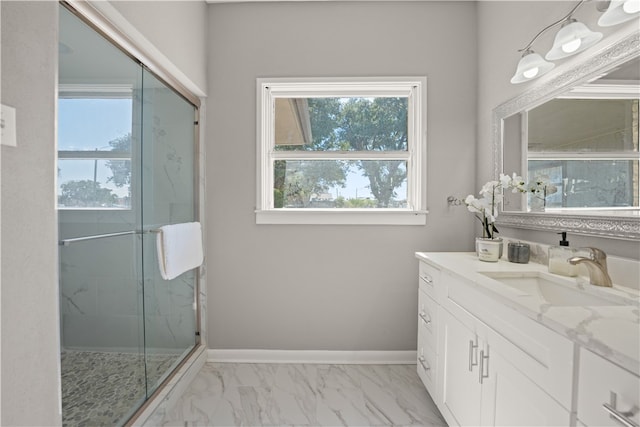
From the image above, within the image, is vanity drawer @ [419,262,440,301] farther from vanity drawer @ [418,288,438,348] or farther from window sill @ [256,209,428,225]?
window sill @ [256,209,428,225]

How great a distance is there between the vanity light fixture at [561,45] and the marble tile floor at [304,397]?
1.91 metres

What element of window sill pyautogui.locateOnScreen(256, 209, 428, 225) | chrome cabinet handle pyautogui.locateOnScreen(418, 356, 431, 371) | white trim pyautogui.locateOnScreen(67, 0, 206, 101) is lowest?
chrome cabinet handle pyautogui.locateOnScreen(418, 356, 431, 371)

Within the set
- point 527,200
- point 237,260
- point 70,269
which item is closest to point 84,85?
point 70,269

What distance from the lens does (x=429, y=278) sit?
1.79 m

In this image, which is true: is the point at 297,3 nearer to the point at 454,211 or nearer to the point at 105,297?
the point at 454,211

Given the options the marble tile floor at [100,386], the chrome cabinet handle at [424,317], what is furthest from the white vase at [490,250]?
the marble tile floor at [100,386]

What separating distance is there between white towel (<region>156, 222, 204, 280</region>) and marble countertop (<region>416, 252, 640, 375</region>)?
1.48 metres

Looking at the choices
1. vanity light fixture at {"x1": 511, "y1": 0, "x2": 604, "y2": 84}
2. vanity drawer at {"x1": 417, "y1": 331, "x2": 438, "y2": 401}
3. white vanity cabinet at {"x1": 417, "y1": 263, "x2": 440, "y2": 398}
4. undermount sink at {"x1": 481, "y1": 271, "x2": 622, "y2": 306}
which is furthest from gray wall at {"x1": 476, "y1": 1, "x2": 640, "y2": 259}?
vanity drawer at {"x1": 417, "y1": 331, "x2": 438, "y2": 401}

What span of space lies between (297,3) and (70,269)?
7.19 feet

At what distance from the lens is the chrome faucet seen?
3.74 ft

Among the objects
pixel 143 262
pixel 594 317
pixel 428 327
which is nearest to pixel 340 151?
pixel 428 327

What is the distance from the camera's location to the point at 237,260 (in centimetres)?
232

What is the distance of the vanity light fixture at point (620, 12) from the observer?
109 cm

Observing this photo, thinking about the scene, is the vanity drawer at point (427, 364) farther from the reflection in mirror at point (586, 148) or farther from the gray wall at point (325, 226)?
the reflection in mirror at point (586, 148)
